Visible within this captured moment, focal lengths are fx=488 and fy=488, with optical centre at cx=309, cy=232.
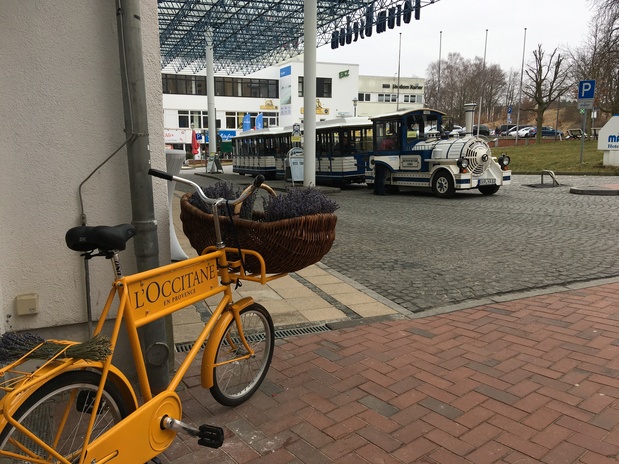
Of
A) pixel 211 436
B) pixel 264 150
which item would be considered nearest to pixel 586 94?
pixel 264 150

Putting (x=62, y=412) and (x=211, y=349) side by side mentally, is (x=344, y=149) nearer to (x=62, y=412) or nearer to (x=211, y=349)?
(x=211, y=349)

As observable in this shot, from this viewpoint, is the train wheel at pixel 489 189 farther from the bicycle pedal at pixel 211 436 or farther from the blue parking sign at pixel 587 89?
the bicycle pedal at pixel 211 436

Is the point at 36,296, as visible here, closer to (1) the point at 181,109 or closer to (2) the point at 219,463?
(2) the point at 219,463

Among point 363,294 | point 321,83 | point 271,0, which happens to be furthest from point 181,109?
point 363,294

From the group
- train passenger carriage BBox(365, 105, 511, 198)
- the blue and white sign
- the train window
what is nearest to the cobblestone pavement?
train passenger carriage BBox(365, 105, 511, 198)

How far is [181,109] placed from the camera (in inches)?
2157

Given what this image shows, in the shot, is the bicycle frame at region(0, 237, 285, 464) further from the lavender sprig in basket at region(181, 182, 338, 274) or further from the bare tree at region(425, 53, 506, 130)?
the bare tree at region(425, 53, 506, 130)

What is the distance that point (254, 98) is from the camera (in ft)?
193

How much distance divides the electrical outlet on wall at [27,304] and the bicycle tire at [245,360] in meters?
1.14

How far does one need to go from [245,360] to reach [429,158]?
13.3m

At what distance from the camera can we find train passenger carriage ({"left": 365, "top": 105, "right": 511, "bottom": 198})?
14.5 meters

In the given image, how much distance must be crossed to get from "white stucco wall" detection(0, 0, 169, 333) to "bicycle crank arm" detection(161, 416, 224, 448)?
45.5 inches

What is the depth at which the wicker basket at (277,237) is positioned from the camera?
104 inches

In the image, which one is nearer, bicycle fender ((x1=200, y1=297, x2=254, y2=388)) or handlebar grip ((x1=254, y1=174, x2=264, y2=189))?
handlebar grip ((x1=254, y1=174, x2=264, y2=189))
